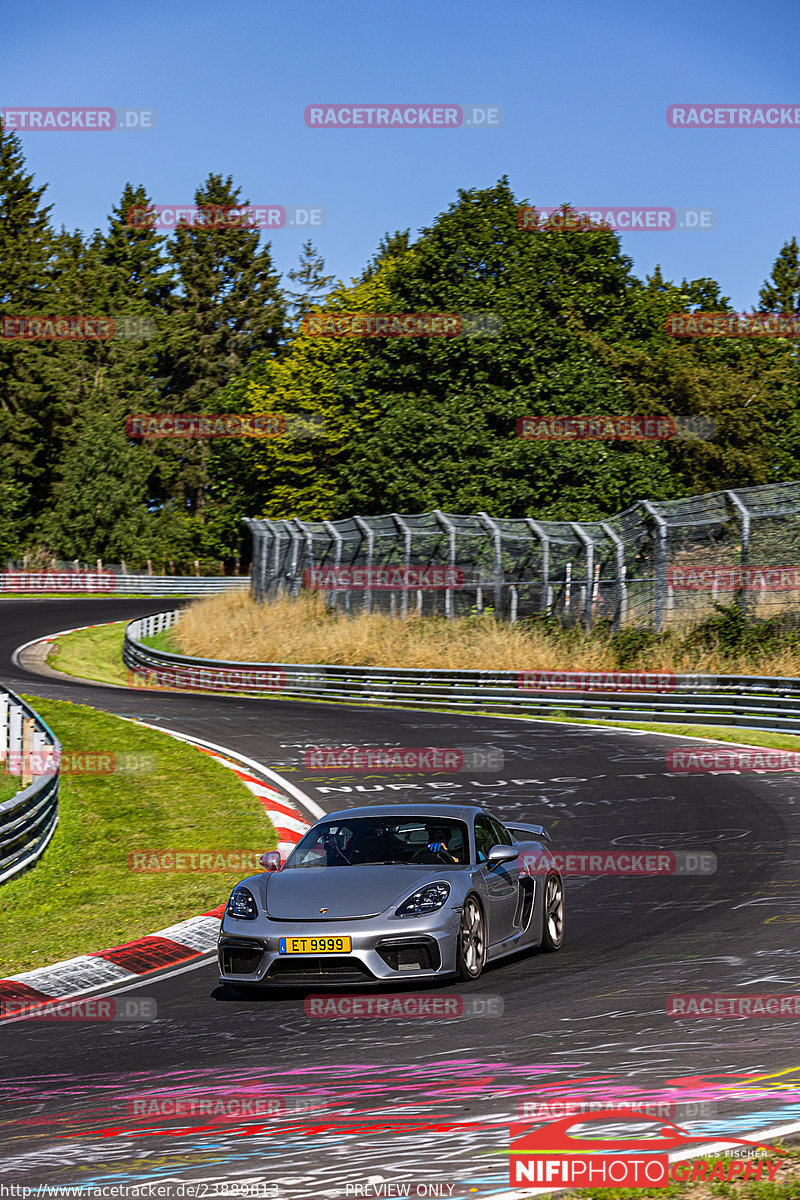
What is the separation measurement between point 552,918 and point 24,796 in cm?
675

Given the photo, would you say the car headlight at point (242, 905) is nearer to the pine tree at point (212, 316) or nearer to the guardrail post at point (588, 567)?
the guardrail post at point (588, 567)

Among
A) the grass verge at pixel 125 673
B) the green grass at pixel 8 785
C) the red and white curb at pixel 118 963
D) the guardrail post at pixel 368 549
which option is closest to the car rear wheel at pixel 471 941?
the red and white curb at pixel 118 963

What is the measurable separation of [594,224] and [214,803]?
44110 mm

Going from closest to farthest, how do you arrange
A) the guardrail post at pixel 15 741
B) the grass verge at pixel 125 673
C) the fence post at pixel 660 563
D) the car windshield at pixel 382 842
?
the car windshield at pixel 382 842
the guardrail post at pixel 15 741
the grass verge at pixel 125 673
the fence post at pixel 660 563

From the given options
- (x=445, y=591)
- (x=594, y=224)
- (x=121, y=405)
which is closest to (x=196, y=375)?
(x=121, y=405)

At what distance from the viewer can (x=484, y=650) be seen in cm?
3478

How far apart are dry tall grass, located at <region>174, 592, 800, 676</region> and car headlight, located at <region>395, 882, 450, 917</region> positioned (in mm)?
19589

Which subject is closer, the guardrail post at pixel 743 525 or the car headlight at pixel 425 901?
the car headlight at pixel 425 901

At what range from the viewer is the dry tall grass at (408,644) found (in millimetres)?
30438

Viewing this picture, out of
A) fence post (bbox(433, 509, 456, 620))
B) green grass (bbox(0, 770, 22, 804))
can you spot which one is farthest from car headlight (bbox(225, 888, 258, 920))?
fence post (bbox(433, 509, 456, 620))

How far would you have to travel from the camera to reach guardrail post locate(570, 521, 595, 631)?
32.4 metres

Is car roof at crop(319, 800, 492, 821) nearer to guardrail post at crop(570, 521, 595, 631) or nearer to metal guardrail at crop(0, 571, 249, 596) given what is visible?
guardrail post at crop(570, 521, 595, 631)

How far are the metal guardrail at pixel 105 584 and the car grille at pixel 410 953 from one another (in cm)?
6327

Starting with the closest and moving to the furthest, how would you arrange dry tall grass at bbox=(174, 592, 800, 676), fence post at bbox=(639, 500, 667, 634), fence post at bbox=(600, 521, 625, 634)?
1. fence post at bbox=(639, 500, 667, 634)
2. dry tall grass at bbox=(174, 592, 800, 676)
3. fence post at bbox=(600, 521, 625, 634)
